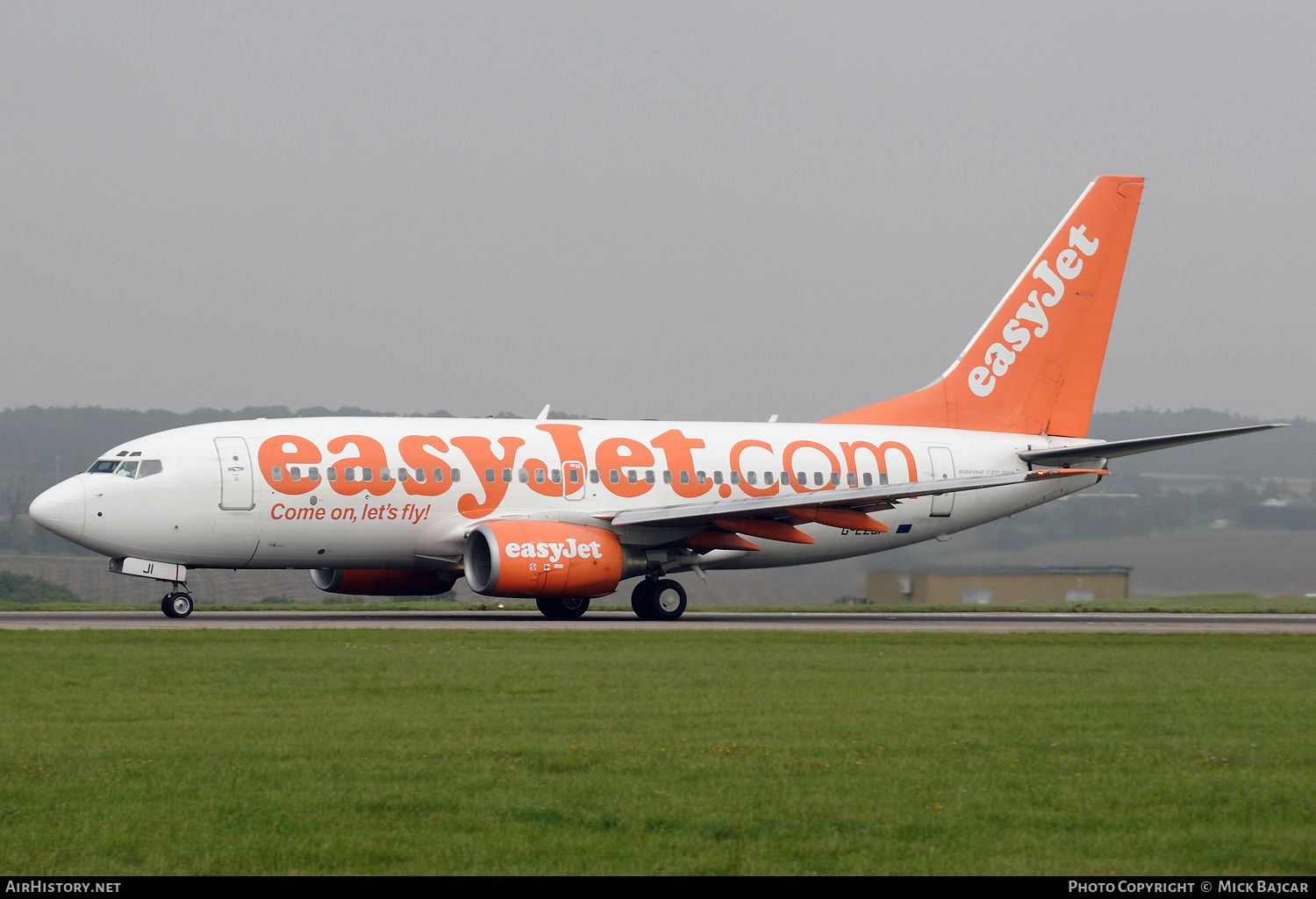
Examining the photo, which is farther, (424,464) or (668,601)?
(668,601)

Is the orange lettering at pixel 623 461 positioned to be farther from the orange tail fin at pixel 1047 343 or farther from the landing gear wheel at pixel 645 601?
the orange tail fin at pixel 1047 343

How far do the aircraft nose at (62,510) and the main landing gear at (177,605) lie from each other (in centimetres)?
208

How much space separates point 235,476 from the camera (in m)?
28.3

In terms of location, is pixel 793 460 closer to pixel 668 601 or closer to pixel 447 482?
pixel 668 601

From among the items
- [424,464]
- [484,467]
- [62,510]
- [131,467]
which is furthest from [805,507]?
[62,510]

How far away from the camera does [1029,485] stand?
119 ft

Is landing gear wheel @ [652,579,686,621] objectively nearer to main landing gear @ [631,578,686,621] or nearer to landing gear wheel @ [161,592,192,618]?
main landing gear @ [631,578,686,621]

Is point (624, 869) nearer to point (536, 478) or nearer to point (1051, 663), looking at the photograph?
point (1051, 663)

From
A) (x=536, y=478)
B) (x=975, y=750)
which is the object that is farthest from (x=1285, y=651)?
(x=536, y=478)

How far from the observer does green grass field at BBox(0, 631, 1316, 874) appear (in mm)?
8109

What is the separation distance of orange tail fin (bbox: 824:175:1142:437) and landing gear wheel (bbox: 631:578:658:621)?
7.76m

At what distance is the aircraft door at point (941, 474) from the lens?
34.8 m

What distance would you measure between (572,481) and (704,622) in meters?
4.21

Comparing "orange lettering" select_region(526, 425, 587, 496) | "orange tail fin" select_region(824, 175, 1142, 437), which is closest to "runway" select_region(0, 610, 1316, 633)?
"orange lettering" select_region(526, 425, 587, 496)
